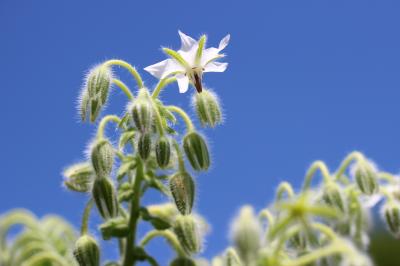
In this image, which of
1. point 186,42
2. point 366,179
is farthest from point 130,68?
point 366,179

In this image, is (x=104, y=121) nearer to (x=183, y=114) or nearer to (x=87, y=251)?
(x=183, y=114)

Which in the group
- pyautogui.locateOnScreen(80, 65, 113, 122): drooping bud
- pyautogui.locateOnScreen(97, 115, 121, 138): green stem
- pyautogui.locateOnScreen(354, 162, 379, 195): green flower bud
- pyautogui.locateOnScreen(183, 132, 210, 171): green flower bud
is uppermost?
pyautogui.locateOnScreen(80, 65, 113, 122): drooping bud

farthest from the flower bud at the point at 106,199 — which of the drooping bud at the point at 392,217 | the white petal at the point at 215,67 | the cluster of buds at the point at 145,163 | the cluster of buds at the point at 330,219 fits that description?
the drooping bud at the point at 392,217

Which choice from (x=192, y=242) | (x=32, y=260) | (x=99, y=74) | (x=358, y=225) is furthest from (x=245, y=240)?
(x=99, y=74)

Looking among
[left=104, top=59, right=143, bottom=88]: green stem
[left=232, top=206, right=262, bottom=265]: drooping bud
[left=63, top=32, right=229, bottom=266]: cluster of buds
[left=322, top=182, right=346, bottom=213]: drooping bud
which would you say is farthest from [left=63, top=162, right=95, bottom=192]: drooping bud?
[left=322, top=182, right=346, bottom=213]: drooping bud

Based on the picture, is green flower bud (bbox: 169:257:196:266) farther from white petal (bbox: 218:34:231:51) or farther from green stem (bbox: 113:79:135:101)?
white petal (bbox: 218:34:231:51)

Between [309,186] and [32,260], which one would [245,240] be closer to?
[309,186]

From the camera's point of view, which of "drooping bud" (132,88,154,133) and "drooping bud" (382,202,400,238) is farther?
"drooping bud" (382,202,400,238)
